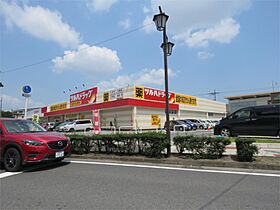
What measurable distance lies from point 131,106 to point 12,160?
2178 cm

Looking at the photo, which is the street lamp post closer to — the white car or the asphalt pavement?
the asphalt pavement

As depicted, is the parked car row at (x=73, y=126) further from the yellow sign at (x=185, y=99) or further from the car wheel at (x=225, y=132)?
the car wheel at (x=225, y=132)

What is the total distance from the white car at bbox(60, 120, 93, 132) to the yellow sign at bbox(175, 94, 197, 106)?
15.2 metres

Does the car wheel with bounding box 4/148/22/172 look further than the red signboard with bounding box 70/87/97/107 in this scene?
No

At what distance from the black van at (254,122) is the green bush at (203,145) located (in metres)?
5.91

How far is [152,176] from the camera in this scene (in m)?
5.15

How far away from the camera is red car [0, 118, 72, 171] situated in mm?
5637

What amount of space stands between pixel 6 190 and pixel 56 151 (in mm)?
1788

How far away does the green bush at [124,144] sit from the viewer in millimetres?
7023

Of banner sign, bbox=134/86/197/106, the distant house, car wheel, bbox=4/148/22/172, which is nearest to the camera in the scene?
car wheel, bbox=4/148/22/172

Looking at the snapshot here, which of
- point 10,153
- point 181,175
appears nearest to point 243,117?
point 181,175

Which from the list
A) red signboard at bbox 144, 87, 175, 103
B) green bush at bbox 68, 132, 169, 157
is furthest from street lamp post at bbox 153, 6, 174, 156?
red signboard at bbox 144, 87, 175, 103

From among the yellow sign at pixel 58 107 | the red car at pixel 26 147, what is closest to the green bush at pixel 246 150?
the red car at pixel 26 147

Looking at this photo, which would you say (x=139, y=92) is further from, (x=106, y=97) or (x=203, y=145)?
(x=203, y=145)
